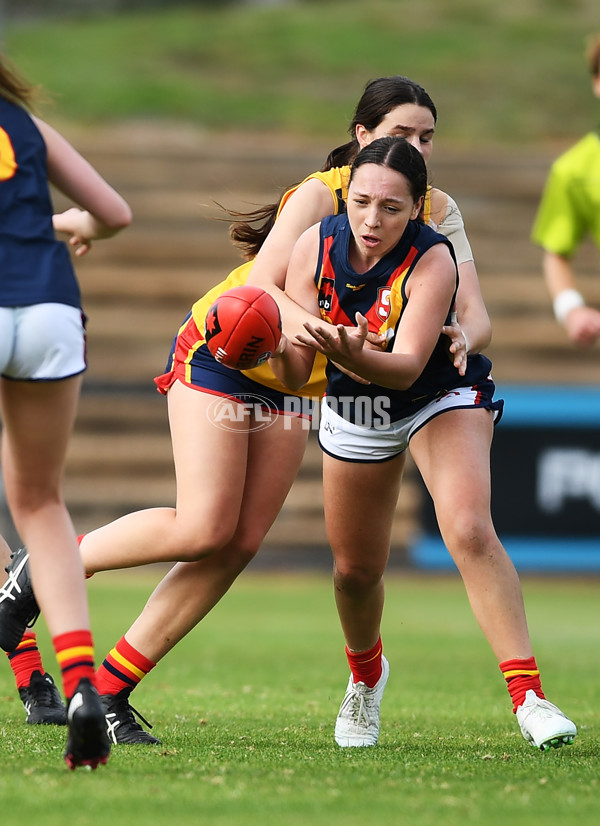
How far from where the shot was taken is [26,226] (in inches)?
127

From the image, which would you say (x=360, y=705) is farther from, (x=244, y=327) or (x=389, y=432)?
(x=244, y=327)

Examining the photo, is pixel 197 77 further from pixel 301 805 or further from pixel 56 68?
pixel 301 805

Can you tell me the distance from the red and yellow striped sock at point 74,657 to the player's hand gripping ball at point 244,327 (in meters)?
0.99

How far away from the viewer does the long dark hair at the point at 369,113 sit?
4172 mm

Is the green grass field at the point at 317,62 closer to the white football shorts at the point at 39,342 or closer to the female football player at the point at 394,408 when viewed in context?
the female football player at the point at 394,408

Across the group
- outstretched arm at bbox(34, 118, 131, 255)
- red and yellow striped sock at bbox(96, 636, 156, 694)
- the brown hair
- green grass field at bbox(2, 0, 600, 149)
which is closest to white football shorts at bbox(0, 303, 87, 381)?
outstretched arm at bbox(34, 118, 131, 255)

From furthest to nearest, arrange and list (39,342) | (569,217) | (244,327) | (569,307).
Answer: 1. (569,217)
2. (569,307)
3. (244,327)
4. (39,342)

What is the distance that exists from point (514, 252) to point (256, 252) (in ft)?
40.7

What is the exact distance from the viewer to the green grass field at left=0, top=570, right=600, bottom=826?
Answer: 3.02 meters

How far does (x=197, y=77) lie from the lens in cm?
2206

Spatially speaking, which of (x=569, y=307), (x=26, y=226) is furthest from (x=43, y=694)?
(x=569, y=307)

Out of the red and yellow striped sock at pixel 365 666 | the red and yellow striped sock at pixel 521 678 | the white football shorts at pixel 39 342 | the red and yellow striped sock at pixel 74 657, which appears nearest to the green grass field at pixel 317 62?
the red and yellow striped sock at pixel 365 666

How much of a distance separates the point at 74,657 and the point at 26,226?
1098 millimetres

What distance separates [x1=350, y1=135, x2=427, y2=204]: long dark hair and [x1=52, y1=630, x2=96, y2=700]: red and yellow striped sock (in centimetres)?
160
